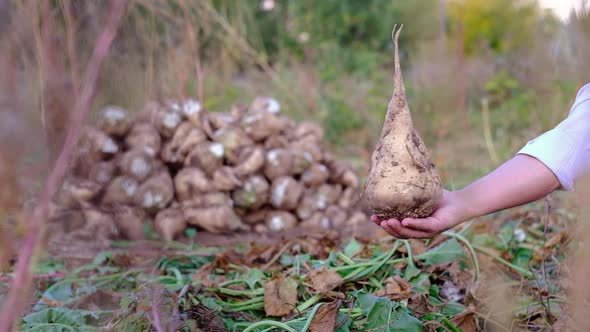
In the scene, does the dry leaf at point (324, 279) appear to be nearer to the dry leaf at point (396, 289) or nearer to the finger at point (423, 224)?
the dry leaf at point (396, 289)

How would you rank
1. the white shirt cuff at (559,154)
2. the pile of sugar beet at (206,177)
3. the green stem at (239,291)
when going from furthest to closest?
the pile of sugar beet at (206,177)
the green stem at (239,291)
the white shirt cuff at (559,154)

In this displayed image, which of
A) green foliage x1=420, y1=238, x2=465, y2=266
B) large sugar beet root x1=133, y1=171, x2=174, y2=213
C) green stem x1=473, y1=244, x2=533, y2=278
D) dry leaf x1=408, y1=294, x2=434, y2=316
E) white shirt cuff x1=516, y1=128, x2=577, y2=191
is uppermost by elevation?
white shirt cuff x1=516, y1=128, x2=577, y2=191

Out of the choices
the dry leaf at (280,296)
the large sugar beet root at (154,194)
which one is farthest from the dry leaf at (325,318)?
the large sugar beet root at (154,194)

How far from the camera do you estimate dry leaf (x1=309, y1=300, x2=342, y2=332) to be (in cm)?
142

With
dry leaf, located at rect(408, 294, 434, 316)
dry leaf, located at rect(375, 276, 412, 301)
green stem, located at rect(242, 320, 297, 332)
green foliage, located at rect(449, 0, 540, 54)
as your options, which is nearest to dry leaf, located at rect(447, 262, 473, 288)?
dry leaf, located at rect(375, 276, 412, 301)

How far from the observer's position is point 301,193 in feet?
12.0

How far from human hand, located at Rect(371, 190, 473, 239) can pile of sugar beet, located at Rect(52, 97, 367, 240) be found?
1.92 m

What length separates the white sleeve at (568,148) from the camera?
1310mm

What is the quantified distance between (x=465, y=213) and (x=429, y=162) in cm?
16

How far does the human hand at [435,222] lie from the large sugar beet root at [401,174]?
31mm

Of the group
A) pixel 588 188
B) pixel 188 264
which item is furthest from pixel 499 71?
pixel 588 188

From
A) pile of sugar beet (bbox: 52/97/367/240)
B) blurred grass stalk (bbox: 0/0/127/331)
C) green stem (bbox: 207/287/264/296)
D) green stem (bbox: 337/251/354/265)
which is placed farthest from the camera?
pile of sugar beet (bbox: 52/97/367/240)

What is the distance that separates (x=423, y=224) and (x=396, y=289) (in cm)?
48

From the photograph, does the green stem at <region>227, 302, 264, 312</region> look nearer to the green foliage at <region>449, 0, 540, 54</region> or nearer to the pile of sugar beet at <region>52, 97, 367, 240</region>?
the pile of sugar beet at <region>52, 97, 367, 240</region>
